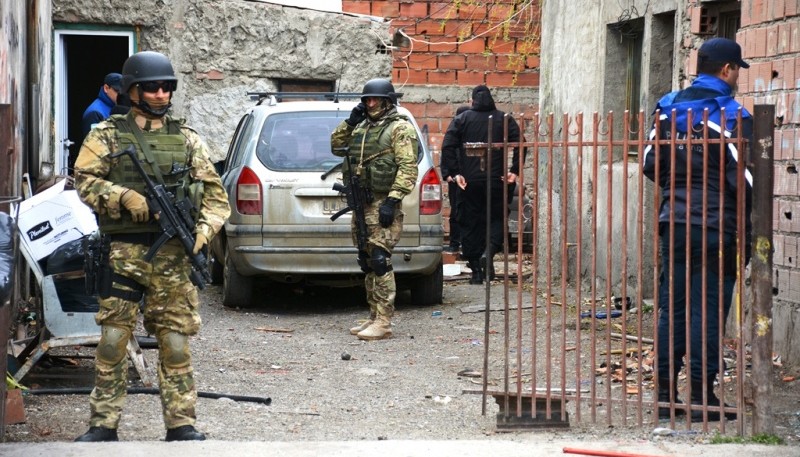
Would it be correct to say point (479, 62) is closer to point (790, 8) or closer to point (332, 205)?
point (332, 205)

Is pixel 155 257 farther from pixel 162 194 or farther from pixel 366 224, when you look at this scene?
pixel 366 224

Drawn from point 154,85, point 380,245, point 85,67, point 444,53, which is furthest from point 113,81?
point 85,67

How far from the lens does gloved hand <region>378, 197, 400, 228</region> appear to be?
27.6 ft

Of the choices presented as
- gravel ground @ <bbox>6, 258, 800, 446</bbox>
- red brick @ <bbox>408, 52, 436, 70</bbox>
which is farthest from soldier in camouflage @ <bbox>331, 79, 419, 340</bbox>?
red brick @ <bbox>408, 52, 436, 70</bbox>

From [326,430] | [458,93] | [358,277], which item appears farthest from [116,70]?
[326,430]

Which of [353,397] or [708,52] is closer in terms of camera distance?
[708,52]

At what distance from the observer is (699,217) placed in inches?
218

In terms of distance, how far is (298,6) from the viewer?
13.8 metres

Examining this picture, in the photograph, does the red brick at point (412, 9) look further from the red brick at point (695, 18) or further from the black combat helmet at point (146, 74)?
the black combat helmet at point (146, 74)

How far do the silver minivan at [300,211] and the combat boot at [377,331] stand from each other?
80cm

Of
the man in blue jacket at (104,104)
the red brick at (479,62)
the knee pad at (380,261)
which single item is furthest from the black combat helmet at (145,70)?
the red brick at (479,62)

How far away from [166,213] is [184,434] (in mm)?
942

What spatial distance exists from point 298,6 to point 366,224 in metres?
5.81

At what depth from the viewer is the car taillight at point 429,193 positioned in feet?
31.0
